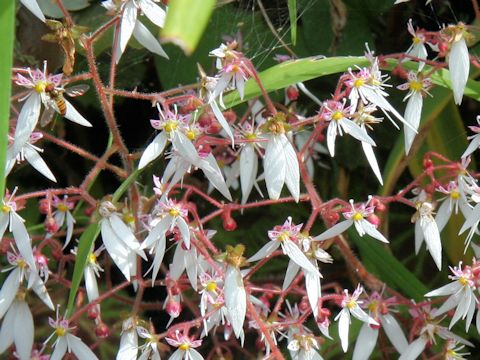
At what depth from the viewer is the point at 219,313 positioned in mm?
849

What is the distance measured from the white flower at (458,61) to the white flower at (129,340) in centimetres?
40

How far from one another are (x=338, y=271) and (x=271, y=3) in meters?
0.40

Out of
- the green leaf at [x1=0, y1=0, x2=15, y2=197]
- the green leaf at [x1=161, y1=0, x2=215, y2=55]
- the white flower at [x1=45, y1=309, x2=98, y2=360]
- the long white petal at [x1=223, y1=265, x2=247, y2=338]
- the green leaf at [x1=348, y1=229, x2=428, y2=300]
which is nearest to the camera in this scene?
the green leaf at [x1=161, y1=0, x2=215, y2=55]

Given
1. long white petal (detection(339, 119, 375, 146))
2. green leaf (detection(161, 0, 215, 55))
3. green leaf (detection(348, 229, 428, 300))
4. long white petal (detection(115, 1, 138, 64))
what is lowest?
green leaf (detection(348, 229, 428, 300))

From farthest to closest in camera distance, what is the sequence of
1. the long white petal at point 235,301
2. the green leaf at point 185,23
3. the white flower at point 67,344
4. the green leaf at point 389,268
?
the green leaf at point 389,268
the white flower at point 67,344
the long white petal at point 235,301
the green leaf at point 185,23

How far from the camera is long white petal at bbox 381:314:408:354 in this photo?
2.97 feet

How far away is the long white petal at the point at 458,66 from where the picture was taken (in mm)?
814

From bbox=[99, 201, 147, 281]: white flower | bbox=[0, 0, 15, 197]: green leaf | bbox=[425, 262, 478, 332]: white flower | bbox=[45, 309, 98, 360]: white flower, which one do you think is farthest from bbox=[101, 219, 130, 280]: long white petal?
bbox=[425, 262, 478, 332]: white flower

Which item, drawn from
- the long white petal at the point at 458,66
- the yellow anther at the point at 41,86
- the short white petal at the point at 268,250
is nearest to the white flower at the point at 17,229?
the yellow anther at the point at 41,86

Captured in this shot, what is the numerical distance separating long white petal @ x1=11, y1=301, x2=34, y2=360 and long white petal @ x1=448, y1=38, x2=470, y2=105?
0.51 meters

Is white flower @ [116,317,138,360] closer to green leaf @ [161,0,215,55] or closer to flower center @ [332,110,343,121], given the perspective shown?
flower center @ [332,110,343,121]

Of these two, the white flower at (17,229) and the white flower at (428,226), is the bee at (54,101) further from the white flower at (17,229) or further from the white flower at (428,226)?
the white flower at (428,226)

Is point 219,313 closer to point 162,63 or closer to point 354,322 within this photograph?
point 354,322

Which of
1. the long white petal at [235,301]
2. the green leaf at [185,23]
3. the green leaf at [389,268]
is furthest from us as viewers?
the green leaf at [389,268]
